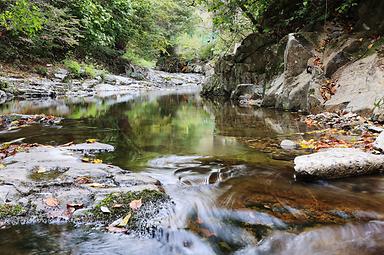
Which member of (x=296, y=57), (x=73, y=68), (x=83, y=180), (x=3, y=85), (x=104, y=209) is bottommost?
(x=104, y=209)

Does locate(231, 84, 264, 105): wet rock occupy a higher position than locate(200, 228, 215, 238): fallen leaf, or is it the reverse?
locate(231, 84, 264, 105): wet rock

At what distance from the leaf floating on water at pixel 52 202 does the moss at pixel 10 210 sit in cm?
19

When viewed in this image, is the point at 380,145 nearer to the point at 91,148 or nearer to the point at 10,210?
the point at 91,148

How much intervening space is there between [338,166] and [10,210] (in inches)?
124

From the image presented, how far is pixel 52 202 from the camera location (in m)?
2.98

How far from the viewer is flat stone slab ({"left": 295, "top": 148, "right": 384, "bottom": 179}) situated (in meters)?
3.54

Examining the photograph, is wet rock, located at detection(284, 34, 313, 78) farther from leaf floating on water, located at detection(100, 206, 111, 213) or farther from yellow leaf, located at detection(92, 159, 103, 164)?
leaf floating on water, located at detection(100, 206, 111, 213)

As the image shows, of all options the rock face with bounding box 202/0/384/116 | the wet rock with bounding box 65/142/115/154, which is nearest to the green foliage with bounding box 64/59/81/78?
the rock face with bounding box 202/0/384/116

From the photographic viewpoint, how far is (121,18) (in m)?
25.3

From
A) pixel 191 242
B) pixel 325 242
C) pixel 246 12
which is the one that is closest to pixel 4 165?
pixel 191 242

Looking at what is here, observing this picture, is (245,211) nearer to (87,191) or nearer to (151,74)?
(87,191)

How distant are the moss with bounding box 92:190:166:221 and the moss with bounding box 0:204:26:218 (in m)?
0.61

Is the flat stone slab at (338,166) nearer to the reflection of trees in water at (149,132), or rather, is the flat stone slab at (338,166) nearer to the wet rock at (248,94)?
the reflection of trees in water at (149,132)

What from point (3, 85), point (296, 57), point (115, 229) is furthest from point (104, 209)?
point (3, 85)
